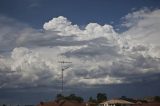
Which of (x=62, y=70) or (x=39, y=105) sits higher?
(x=62, y=70)

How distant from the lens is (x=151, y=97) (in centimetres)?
17175

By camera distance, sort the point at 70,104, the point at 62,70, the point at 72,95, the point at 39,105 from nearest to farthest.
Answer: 1. the point at 62,70
2. the point at 70,104
3. the point at 39,105
4. the point at 72,95

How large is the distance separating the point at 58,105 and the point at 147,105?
26049 millimetres

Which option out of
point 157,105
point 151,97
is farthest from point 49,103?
point 151,97

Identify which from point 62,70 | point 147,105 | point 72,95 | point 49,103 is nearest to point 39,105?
point 49,103

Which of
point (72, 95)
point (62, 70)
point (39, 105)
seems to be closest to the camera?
point (62, 70)

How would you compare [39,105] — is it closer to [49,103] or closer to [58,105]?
[49,103]

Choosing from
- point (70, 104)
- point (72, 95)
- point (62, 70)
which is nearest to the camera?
point (62, 70)

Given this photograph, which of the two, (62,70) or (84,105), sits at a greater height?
(62,70)

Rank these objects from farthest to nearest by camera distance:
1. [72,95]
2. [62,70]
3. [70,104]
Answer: [72,95]
[70,104]
[62,70]

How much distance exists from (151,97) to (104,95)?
23008 millimetres

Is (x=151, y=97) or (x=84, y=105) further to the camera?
(x=151, y=97)

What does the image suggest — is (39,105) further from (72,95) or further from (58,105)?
(72,95)

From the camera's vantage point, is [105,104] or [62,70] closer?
[62,70]
